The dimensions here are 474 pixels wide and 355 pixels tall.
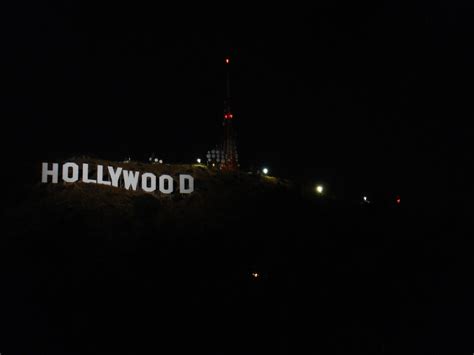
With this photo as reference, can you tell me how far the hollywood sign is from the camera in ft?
194

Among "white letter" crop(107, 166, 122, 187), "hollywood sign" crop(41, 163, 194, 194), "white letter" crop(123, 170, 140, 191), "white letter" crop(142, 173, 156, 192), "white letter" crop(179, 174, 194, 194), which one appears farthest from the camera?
"white letter" crop(179, 174, 194, 194)

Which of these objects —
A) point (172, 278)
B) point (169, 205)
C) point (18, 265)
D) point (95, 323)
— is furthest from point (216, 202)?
point (95, 323)

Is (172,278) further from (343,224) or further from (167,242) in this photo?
(343,224)

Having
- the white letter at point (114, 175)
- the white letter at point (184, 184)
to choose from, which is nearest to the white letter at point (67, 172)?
the white letter at point (114, 175)

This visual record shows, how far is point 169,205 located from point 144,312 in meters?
26.0

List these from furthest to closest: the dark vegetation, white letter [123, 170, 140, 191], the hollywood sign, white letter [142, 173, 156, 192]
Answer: white letter [142, 173, 156, 192] < white letter [123, 170, 140, 191] < the hollywood sign < the dark vegetation

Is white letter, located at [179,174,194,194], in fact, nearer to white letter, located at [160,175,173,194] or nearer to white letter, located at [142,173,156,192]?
white letter, located at [160,175,173,194]

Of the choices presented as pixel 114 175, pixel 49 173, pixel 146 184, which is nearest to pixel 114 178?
pixel 114 175

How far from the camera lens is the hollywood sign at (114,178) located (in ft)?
194

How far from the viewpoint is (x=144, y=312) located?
4275 cm

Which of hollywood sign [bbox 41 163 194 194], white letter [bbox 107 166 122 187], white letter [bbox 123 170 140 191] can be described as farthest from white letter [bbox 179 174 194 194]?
white letter [bbox 107 166 122 187]

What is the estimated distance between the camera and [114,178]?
63688 millimetres

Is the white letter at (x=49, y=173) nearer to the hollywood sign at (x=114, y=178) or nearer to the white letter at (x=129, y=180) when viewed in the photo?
the hollywood sign at (x=114, y=178)

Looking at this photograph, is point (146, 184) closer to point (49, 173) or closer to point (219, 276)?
point (49, 173)
